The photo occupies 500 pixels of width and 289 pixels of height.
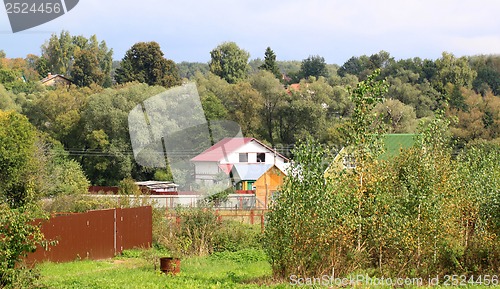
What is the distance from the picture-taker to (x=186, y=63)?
17288cm

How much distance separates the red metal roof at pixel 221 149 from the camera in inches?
2231

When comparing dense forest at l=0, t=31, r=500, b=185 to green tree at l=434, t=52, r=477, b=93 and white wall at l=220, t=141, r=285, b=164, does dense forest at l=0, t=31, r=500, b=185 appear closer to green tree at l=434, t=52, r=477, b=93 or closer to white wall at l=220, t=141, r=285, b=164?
green tree at l=434, t=52, r=477, b=93

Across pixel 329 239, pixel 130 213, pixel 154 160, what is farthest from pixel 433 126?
pixel 154 160

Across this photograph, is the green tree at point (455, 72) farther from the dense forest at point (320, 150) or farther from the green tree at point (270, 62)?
the green tree at point (270, 62)

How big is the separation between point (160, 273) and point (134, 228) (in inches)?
320

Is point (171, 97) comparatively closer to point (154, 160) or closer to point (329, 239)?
point (154, 160)

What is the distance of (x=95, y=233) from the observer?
78.1ft

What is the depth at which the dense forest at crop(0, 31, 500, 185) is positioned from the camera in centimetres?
5809

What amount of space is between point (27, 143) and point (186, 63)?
421 feet

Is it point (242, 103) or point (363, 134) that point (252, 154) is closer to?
point (242, 103)

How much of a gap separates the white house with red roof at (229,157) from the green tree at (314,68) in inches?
1936

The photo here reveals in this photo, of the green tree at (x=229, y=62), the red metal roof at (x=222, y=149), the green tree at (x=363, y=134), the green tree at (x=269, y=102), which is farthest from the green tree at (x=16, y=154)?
the green tree at (x=229, y=62)

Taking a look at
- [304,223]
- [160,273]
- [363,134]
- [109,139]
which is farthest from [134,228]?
[109,139]

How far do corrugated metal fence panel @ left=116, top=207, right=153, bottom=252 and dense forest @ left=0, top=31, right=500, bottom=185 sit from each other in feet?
67.4
